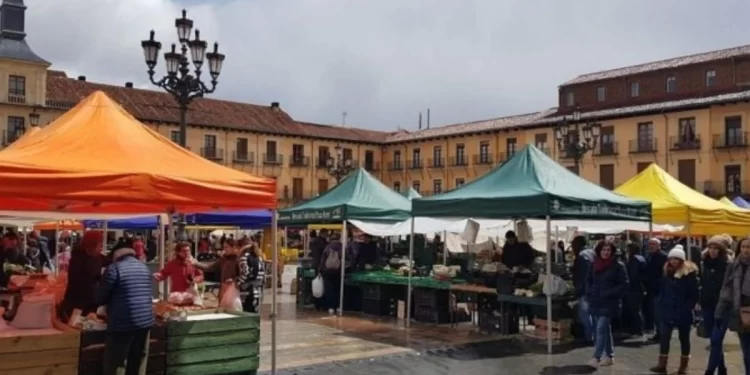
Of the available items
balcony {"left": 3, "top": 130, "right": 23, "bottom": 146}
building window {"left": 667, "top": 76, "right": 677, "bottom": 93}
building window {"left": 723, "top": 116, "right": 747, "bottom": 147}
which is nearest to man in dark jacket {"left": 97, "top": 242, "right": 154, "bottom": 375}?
building window {"left": 723, "top": 116, "right": 747, "bottom": 147}

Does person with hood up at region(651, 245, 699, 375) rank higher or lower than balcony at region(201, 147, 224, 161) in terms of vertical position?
lower

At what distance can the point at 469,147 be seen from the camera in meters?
56.7

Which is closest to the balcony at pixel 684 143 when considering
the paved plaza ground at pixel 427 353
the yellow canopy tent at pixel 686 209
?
the yellow canopy tent at pixel 686 209

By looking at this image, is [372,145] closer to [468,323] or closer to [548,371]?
[468,323]

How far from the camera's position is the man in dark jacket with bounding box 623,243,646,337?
1166 centimetres

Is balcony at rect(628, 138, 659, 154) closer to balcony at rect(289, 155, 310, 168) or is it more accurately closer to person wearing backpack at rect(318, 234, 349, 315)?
balcony at rect(289, 155, 310, 168)

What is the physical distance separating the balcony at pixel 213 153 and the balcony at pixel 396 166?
15.2 metres

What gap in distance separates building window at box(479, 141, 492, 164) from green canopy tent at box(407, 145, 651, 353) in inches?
1715

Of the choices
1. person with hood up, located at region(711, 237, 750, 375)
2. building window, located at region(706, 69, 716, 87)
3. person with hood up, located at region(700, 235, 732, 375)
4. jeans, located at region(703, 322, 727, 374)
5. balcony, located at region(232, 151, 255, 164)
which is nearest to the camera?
person with hood up, located at region(711, 237, 750, 375)

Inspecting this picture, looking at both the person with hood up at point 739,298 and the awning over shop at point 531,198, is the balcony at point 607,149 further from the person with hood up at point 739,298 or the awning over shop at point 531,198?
the person with hood up at point 739,298

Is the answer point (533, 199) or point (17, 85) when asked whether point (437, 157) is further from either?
point (533, 199)

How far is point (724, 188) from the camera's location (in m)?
42.9

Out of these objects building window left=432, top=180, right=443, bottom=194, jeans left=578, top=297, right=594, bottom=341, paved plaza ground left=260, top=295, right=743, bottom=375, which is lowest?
paved plaza ground left=260, top=295, right=743, bottom=375

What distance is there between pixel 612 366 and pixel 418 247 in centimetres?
1245
